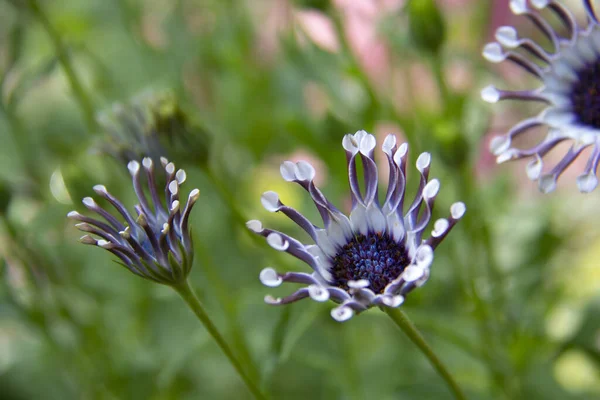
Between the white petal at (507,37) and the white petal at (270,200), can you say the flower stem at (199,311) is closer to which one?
the white petal at (270,200)

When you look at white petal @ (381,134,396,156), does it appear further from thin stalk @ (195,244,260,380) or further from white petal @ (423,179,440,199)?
thin stalk @ (195,244,260,380)

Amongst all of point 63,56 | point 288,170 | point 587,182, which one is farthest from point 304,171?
point 63,56

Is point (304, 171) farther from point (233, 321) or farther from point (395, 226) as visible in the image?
point (233, 321)

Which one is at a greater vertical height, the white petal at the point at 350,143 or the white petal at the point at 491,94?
the white petal at the point at 350,143

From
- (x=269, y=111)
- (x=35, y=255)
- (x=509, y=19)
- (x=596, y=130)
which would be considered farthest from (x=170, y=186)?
(x=509, y=19)

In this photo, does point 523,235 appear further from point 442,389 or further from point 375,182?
point 375,182

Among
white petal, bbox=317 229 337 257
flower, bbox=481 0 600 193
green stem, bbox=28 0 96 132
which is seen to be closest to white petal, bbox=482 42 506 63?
flower, bbox=481 0 600 193

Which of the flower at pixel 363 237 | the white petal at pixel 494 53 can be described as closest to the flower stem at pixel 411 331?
the flower at pixel 363 237
